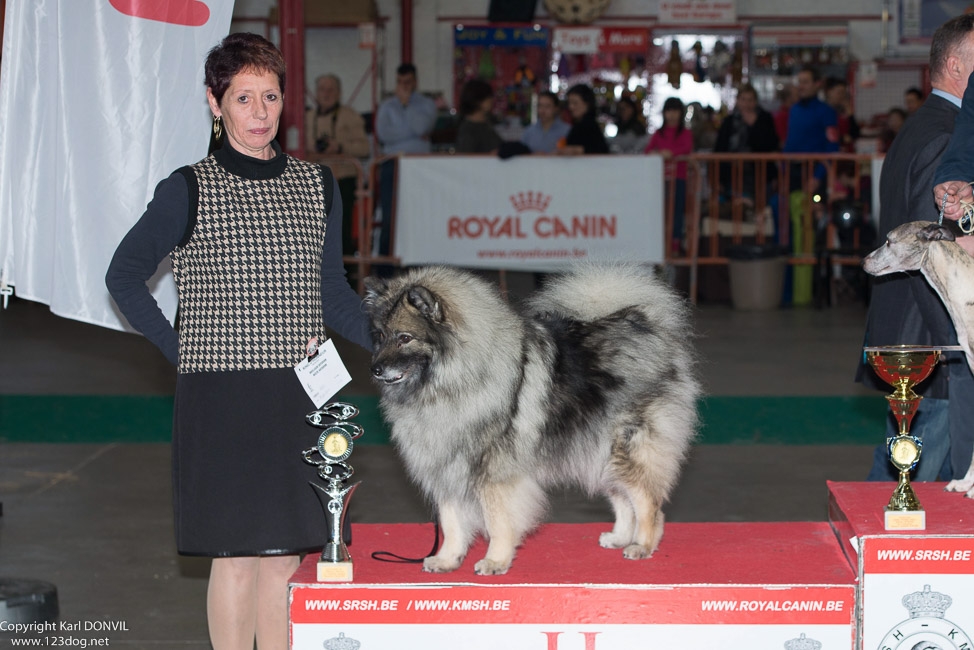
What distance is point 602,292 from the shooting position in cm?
292

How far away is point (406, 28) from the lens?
14.1m

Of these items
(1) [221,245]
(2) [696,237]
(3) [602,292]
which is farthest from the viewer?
(2) [696,237]

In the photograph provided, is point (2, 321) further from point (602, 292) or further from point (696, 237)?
point (602, 292)

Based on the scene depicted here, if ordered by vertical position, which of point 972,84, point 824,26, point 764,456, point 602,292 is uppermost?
point 824,26

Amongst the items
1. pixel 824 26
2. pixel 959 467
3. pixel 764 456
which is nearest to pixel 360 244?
pixel 764 456

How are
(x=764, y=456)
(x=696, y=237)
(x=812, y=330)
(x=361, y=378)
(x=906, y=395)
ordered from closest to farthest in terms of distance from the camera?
(x=906, y=395) < (x=764, y=456) < (x=361, y=378) < (x=812, y=330) < (x=696, y=237)

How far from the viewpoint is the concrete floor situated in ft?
11.6

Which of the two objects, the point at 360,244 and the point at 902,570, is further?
the point at 360,244

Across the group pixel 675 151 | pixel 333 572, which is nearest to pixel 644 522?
pixel 333 572

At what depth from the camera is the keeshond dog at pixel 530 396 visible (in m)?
2.41

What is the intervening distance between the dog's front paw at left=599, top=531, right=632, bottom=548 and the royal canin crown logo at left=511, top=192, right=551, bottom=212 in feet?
20.0

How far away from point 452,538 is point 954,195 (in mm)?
1569

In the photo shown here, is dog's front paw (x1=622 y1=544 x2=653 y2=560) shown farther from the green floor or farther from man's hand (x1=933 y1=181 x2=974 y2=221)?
the green floor

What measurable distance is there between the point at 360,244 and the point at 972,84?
23.5 ft
